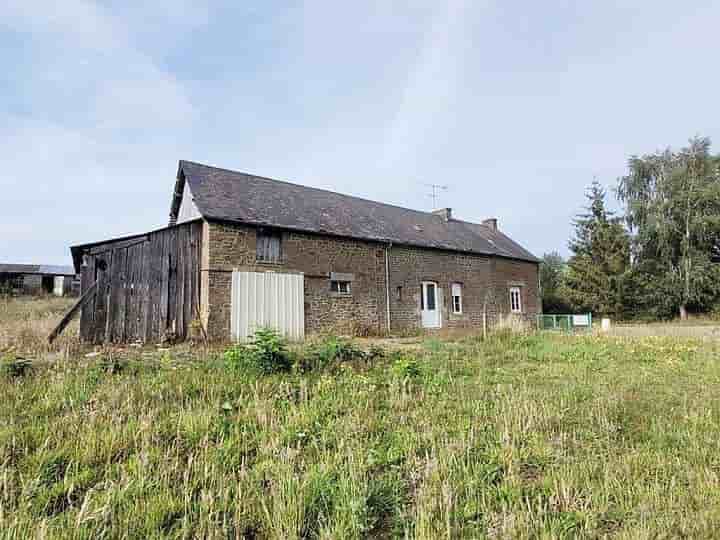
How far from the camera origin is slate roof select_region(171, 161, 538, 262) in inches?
531

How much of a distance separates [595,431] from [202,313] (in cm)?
1028

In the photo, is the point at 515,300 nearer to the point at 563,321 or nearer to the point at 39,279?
the point at 563,321

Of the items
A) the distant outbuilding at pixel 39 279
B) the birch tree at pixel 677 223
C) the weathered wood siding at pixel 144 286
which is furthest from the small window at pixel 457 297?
the distant outbuilding at pixel 39 279

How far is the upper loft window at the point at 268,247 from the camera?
13219 millimetres

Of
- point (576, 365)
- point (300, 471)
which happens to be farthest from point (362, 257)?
point (300, 471)

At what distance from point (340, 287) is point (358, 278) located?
2.58ft

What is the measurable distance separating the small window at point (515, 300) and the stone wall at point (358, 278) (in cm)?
48

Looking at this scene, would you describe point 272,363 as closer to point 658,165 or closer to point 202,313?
point 202,313

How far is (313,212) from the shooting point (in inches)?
630

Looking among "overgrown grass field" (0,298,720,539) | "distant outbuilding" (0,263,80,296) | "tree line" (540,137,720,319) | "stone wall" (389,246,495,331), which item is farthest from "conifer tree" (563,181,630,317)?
"distant outbuilding" (0,263,80,296)

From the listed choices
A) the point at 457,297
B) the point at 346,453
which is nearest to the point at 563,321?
the point at 457,297

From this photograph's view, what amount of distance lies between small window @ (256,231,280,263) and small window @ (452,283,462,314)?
873 cm

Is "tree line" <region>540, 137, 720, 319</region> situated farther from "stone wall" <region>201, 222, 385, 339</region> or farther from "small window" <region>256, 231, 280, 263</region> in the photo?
"small window" <region>256, 231, 280, 263</region>

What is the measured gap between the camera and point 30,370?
6117 mm
